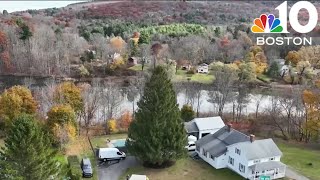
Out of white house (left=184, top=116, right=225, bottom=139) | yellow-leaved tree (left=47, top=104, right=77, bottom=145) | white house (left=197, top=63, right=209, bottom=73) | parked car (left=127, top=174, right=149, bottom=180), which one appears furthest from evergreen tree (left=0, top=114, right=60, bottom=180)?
white house (left=197, top=63, right=209, bottom=73)

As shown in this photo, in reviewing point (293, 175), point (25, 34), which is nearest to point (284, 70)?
point (293, 175)

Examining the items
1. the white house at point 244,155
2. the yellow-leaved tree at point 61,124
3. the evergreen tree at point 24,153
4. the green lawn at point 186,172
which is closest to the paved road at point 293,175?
the white house at point 244,155

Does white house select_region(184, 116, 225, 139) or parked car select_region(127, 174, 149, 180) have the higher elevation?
white house select_region(184, 116, 225, 139)

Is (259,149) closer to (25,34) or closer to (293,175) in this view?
(293,175)

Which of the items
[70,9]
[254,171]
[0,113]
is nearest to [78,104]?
[0,113]

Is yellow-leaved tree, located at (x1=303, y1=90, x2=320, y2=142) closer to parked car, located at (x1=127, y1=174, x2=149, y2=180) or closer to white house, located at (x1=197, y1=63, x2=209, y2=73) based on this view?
parked car, located at (x1=127, y1=174, x2=149, y2=180)
